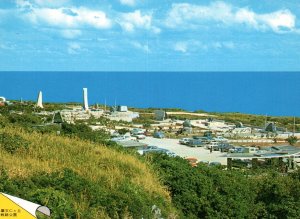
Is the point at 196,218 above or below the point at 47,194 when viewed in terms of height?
below

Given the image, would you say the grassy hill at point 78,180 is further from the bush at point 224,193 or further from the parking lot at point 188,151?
the parking lot at point 188,151

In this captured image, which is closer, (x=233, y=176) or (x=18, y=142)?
(x=18, y=142)

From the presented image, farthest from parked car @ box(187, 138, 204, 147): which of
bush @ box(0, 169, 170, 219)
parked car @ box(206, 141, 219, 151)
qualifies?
bush @ box(0, 169, 170, 219)

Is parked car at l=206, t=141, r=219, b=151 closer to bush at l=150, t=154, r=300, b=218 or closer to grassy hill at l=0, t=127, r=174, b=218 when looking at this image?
bush at l=150, t=154, r=300, b=218

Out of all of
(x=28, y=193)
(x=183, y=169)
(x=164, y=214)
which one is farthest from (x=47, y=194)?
(x=183, y=169)

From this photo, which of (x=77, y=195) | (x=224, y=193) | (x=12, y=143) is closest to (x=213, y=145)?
(x=224, y=193)

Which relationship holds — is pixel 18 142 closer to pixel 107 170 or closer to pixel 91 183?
pixel 107 170
